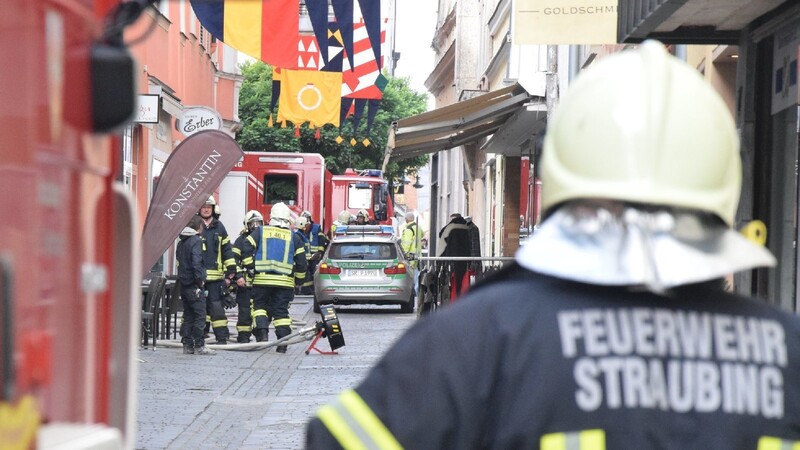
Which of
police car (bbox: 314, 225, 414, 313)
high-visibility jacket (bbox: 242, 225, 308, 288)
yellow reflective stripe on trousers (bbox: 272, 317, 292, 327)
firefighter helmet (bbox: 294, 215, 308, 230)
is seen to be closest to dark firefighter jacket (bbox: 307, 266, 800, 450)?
high-visibility jacket (bbox: 242, 225, 308, 288)

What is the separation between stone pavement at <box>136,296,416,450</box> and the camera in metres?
10.4

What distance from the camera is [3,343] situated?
3062mm

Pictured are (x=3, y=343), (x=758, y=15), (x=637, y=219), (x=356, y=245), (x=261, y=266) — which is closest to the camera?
(x=637, y=219)

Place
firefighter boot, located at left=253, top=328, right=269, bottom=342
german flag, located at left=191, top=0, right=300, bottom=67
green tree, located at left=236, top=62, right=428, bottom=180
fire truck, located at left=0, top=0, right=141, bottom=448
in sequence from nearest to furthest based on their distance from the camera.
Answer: fire truck, located at left=0, top=0, right=141, bottom=448, german flag, located at left=191, top=0, right=300, bottom=67, firefighter boot, located at left=253, top=328, right=269, bottom=342, green tree, located at left=236, top=62, right=428, bottom=180

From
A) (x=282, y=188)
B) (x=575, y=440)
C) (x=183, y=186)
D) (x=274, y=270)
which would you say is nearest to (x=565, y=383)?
(x=575, y=440)

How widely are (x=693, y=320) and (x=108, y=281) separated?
2396 mm

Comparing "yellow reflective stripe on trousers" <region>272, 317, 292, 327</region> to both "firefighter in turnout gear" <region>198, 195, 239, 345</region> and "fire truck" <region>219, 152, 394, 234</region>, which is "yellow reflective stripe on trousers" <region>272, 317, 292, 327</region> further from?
"fire truck" <region>219, 152, 394, 234</region>

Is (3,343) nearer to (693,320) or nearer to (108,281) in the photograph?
(108,281)

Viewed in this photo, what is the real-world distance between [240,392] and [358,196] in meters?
30.0

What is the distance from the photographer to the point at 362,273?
2623cm

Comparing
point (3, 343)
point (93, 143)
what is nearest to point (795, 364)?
point (3, 343)

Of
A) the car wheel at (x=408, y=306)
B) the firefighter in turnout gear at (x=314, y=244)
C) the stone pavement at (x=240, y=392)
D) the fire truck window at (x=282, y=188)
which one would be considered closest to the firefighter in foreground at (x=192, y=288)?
the stone pavement at (x=240, y=392)

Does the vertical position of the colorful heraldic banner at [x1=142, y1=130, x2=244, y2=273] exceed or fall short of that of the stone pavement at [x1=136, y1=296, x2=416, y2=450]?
it exceeds it

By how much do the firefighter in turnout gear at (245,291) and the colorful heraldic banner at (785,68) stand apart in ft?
30.4
